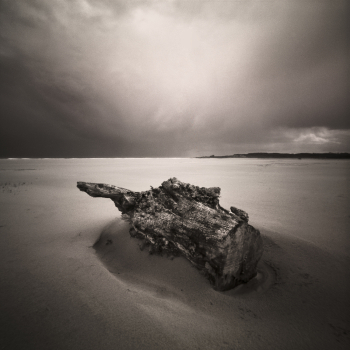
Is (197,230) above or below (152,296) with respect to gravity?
above

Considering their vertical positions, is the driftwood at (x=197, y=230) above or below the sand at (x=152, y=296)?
above

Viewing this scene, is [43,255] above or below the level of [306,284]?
above

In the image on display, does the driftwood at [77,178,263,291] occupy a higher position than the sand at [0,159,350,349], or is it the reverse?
the driftwood at [77,178,263,291]

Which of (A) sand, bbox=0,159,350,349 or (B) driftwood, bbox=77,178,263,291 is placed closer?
(A) sand, bbox=0,159,350,349

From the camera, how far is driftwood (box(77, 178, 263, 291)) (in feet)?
11.3

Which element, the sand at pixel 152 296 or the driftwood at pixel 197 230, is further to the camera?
the driftwood at pixel 197 230

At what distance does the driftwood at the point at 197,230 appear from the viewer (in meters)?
3.44

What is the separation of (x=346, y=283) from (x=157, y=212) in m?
4.63

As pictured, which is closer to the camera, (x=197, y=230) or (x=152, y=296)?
(x=152, y=296)

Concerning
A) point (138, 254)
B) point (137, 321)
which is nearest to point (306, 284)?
point (137, 321)

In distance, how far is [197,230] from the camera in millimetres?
3779

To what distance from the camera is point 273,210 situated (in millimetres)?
8906

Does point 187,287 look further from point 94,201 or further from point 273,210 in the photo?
point 94,201

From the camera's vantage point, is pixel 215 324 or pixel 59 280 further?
pixel 59 280
